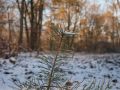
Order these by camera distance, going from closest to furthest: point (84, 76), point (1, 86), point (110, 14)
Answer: point (1, 86) → point (84, 76) → point (110, 14)

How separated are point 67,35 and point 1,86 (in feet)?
18.5

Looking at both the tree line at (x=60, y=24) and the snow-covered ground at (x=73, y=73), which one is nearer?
the tree line at (x=60, y=24)

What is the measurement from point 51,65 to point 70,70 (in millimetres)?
8691

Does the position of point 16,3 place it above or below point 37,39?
above

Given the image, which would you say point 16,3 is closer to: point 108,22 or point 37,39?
point 37,39

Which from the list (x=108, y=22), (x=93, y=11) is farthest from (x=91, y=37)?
(x=108, y=22)

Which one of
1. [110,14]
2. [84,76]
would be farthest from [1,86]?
[110,14]

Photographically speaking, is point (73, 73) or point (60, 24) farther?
point (73, 73)

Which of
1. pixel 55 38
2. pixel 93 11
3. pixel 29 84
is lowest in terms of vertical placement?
pixel 93 11

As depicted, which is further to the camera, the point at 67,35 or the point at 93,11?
the point at 93,11

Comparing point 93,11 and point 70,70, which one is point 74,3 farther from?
point 70,70

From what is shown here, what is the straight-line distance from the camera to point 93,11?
65062 mm

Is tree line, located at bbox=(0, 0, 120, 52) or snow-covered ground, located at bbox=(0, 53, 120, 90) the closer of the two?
tree line, located at bbox=(0, 0, 120, 52)

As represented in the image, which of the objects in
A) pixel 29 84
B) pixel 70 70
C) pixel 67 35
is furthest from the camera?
pixel 70 70
